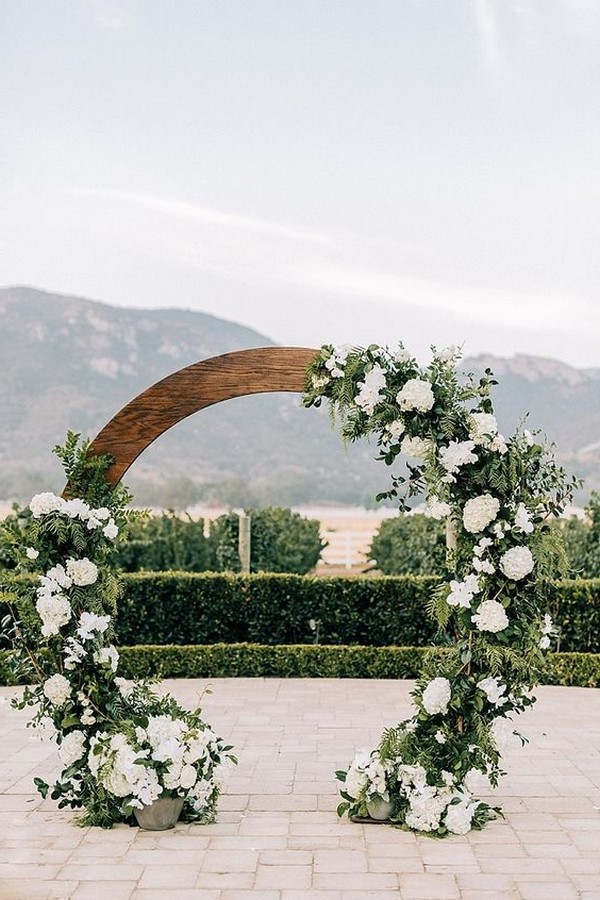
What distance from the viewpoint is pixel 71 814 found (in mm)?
5371

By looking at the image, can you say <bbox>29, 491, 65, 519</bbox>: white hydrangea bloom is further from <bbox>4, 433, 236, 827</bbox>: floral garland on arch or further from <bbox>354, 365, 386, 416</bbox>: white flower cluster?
<bbox>354, 365, 386, 416</bbox>: white flower cluster

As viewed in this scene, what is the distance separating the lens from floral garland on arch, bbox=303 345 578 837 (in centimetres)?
494

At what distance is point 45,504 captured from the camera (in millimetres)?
5117

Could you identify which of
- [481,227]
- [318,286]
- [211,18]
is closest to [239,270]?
[318,286]

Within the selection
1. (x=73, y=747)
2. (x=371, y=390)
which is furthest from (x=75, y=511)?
(x=371, y=390)

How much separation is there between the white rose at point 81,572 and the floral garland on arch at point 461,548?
129cm

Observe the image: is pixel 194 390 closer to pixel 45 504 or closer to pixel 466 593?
pixel 45 504

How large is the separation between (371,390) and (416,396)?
8.3 inches

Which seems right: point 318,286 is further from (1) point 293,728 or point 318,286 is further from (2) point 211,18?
(1) point 293,728

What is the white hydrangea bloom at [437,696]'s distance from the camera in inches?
197

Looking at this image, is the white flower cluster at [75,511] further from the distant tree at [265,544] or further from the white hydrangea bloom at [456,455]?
the distant tree at [265,544]

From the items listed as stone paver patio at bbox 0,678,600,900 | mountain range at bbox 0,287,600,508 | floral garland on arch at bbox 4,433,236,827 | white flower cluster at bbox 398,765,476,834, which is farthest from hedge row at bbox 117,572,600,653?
mountain range at bbox 0,287,600,508

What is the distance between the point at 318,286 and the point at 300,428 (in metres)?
11.3

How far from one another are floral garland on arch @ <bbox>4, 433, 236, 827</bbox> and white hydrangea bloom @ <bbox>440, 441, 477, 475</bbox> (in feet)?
5.02
